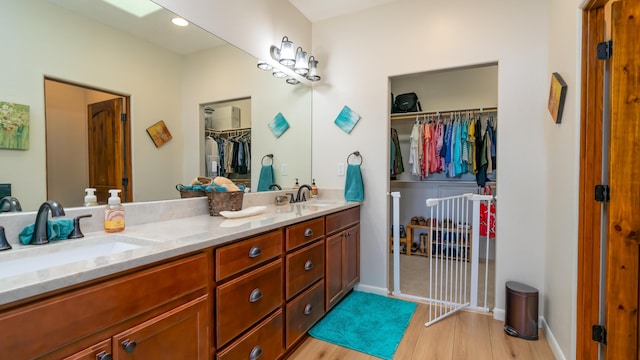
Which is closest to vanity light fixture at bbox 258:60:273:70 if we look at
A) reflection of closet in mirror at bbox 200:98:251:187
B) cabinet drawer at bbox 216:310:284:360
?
reflection of closet in mirror at bbox 200:98:251:187

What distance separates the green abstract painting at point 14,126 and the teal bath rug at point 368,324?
1929 millimetres

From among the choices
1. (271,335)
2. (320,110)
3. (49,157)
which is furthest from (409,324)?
(49,157)

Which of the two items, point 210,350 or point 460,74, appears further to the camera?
point 460,74

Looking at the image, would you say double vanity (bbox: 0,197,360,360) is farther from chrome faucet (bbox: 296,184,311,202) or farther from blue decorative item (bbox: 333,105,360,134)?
blue decorative item (bbox: 333,105,360,134)

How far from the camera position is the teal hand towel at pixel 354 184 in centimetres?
276

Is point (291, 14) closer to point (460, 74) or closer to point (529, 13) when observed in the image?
point (529, 13)

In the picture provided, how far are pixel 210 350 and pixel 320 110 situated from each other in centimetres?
233

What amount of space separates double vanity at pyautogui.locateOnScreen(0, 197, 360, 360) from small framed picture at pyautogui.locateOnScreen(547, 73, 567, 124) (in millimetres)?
1630

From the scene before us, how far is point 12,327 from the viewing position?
2.31 ft

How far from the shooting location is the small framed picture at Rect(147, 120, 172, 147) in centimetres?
177

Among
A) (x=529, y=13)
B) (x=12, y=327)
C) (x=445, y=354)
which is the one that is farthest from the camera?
(x=529, y=13)

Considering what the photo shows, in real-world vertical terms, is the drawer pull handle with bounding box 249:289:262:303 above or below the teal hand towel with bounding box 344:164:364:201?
below

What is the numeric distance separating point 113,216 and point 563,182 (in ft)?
8.19

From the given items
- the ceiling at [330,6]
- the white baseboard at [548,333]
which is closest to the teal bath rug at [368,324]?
the white baseboard at [548,333]
